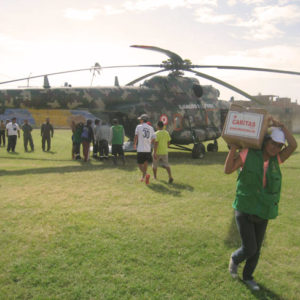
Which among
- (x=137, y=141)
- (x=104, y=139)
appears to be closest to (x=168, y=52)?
(x=104, y=139)

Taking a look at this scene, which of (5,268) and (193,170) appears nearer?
(5,268)

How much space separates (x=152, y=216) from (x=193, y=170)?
4.55 metres

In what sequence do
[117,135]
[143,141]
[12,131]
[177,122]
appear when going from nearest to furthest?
[143,141]
[117,135]
[177,122]
[12,131]

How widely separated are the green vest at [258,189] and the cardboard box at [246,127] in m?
0.17

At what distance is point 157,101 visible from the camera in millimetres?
12141

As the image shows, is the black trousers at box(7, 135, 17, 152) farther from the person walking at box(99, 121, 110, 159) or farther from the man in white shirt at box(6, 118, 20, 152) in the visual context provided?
the person walking at box(99, 121, 110, 159)

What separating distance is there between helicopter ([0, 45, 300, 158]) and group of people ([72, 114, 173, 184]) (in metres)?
0.93

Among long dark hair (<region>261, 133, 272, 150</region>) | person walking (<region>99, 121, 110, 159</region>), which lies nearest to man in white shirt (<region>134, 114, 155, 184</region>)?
person walking (<region>99, 121, 110, 159</region>)

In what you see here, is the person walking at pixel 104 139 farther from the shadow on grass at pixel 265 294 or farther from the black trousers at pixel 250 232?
the shadow on grass at pixel 265 294

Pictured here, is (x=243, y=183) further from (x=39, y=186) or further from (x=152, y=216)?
(x=39, y=186)

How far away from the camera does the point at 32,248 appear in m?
4.05

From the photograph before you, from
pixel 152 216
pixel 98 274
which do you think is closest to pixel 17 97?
pixel 152 216

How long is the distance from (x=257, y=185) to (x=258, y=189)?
0.04 m

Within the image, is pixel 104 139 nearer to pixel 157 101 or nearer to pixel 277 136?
pixel 157 101
